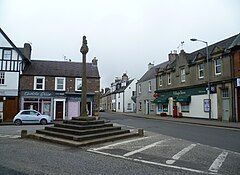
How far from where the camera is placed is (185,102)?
26.9m

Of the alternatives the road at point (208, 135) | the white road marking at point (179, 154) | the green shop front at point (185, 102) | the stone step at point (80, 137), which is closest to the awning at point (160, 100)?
the green shop front at point (185, 102)

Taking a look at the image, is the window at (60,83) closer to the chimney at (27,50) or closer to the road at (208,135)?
the chimney at (27,50)

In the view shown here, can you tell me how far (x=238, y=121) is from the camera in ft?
64.4

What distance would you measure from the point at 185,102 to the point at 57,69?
17826mm

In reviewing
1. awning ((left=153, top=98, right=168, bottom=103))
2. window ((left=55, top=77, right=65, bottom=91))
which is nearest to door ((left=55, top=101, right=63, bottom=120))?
window ((left=55, top=77, right=65, bottom=91))

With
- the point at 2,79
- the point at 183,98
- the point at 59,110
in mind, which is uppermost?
the point at 2,79

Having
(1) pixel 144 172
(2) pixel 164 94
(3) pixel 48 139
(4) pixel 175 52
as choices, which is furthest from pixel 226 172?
(4) pixel 175 52

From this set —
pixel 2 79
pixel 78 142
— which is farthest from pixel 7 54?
pixel 78 142

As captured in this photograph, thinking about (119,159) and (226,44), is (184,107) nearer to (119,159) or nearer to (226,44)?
(226,44)

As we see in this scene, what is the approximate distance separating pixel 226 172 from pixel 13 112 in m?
24.9

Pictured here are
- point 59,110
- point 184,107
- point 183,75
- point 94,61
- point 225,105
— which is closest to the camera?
point 225,105

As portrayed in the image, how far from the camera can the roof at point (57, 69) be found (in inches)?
1075

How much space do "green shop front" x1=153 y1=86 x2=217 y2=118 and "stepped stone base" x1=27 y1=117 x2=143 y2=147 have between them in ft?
47.5

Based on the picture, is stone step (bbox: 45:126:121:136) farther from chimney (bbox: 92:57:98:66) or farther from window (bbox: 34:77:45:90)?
chimney (bbox: 92:57:98:66)
